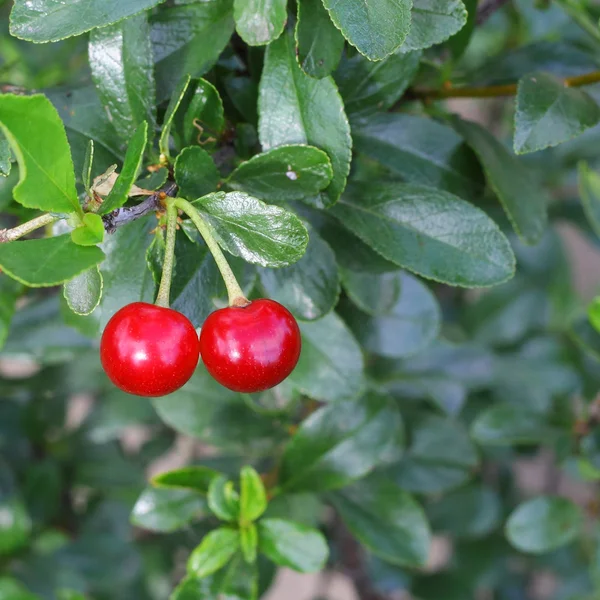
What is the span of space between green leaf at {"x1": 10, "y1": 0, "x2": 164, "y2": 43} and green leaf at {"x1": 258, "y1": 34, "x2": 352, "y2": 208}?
9cm

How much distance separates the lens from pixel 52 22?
0.42m

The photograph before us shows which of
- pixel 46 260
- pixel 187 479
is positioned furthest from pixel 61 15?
pixel 187 479

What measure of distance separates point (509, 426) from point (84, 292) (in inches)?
22.9

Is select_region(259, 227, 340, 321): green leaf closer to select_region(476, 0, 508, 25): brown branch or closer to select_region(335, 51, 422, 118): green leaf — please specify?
select_region(335, 51, 422, 118): green leaf

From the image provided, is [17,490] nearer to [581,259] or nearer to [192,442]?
[192,442]

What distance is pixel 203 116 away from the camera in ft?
1.56

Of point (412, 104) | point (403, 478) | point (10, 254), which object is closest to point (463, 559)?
point (403, 478)

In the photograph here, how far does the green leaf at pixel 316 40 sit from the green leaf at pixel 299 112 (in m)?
0.01

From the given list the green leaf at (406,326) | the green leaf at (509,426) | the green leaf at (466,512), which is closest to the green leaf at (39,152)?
the green leaf at (406,326)

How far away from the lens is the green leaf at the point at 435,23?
1.46ft

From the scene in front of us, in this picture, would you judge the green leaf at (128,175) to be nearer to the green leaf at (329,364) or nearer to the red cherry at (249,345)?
the red cherry at (249,345)

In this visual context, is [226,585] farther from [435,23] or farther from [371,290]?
[435,23]

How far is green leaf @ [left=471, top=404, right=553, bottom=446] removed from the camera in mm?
812

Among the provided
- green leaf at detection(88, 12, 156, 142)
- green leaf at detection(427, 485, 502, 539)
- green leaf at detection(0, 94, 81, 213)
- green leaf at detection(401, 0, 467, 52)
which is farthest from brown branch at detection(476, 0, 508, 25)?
green leaf at detection(427, 485, 502, 539)
